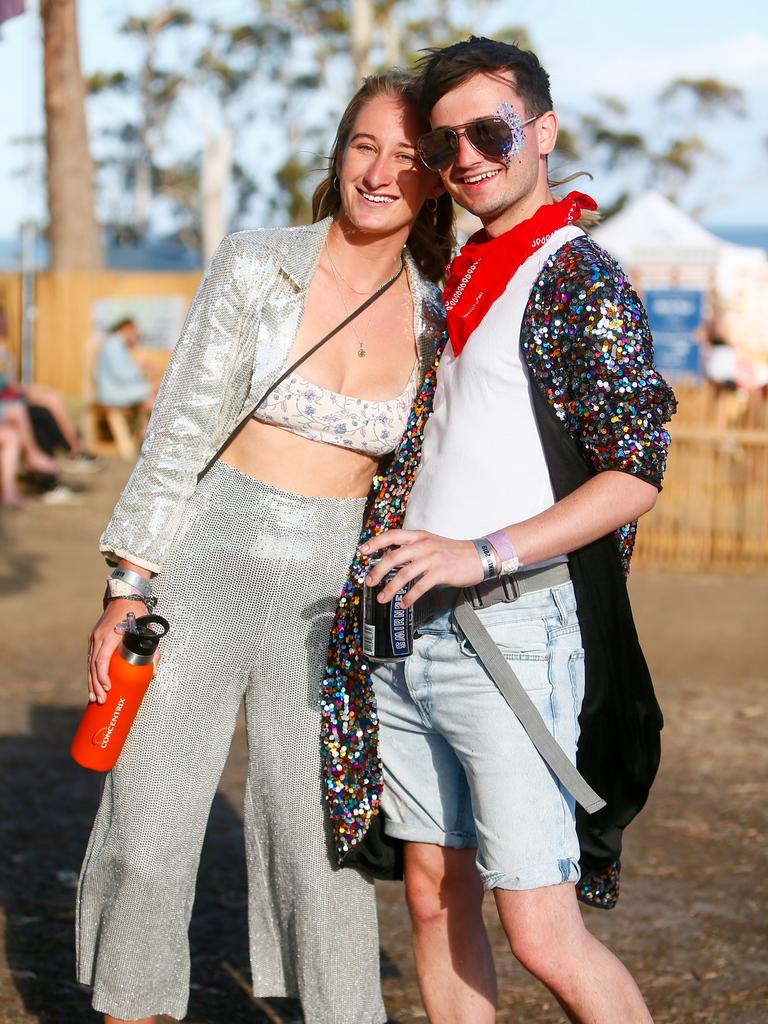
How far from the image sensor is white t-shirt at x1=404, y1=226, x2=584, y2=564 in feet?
8.07

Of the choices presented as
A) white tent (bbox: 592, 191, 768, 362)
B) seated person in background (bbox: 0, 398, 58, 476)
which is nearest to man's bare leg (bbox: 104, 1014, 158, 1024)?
seated person in background (bbox: 0, 398, 58, 476)

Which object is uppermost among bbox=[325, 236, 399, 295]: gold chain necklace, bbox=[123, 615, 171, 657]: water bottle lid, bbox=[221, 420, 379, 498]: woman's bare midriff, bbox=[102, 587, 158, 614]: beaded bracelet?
bbox=[325, 236, 399, 295]: gold chain necklace

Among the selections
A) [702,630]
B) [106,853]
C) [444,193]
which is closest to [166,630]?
[106,853]

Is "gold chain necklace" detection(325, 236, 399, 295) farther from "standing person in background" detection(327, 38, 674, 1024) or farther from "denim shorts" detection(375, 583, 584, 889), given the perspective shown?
"denim shorts" detection(375, 583, 584, 889)

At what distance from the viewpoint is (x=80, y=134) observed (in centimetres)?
1969

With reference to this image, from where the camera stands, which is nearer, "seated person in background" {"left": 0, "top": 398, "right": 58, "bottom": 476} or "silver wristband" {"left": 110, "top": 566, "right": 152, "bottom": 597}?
"silver wristband" {"left": 110, "top": 566, "right": 152, "bottom": 597}

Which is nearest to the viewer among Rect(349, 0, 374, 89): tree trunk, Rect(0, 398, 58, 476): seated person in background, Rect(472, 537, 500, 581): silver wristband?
Rect(472, 537, 500, 581): silver wristband

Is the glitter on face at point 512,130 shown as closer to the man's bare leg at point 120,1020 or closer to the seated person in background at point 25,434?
the man's bare leg at point 120,1020

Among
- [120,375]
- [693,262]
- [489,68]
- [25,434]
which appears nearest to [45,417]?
[25,434]

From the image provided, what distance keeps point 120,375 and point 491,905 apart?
424 inches

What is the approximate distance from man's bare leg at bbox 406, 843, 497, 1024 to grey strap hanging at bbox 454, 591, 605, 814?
39 centimetres

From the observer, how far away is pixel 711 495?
392 inches

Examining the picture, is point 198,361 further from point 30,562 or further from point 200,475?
point 30,562

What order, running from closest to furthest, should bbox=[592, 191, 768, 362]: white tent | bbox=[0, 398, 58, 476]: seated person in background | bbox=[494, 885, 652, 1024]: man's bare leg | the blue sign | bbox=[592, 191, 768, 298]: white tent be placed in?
bbox=[494, 885, 652, 1024]: man's bare leg, bbox=[0, 398, 58, 476]: seated person in background, the blue sign, bbox=[592, 191, 768, 362]: white tent, bbox=[592, 191, 768, 298]: white tent
